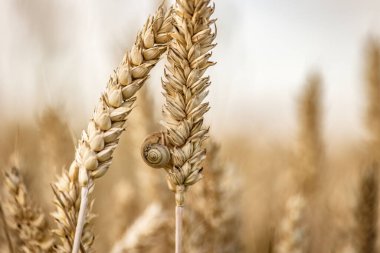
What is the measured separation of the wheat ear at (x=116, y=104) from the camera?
0.72 m

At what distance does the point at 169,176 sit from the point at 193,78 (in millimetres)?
163

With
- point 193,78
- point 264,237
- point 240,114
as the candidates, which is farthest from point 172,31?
point 240,114

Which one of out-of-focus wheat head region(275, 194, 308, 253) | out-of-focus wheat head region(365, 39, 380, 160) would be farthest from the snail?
out-of-focus wheat head region(365, 39, 380, 160)

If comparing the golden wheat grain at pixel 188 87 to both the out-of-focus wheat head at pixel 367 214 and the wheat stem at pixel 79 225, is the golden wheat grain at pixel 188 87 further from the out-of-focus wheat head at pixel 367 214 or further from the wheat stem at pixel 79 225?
the out-of-focus wheat head at pixel 367 214

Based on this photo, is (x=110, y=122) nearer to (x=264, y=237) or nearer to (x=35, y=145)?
(x=264, y=237)

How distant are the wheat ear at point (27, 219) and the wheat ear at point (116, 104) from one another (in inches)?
8.7

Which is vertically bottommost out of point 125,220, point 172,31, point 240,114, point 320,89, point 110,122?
point 125,220

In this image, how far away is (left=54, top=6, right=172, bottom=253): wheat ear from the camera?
2.36ft

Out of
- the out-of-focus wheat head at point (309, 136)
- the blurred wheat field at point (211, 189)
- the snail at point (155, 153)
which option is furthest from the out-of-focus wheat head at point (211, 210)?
the out-of-focus wheat head at point (309, 136)

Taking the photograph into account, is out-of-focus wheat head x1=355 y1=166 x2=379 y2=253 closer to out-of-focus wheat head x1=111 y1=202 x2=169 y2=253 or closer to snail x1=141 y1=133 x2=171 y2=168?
out-of-focus wheat head x1=111 y1=202 x2=169 y2=253

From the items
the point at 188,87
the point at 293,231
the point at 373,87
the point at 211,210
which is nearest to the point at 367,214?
the point at 293,231

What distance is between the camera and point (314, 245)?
85.8 inches

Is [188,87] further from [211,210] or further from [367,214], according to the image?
[367,214]

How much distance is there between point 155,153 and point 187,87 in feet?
0.39
